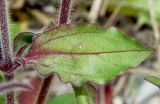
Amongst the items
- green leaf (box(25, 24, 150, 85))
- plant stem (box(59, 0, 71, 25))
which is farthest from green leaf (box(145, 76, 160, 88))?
plant stem (box(59, 0, 71, 25))

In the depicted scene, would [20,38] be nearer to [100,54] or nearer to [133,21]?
[100,54]

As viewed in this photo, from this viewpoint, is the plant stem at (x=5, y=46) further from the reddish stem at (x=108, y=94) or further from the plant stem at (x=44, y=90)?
the reddish stem at (x=108, y=94)

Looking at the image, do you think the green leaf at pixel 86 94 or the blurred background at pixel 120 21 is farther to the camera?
the blurred background at pixel 120 21

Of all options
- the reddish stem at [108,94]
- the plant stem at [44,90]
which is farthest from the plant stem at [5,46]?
the reddish stem at [108,94]

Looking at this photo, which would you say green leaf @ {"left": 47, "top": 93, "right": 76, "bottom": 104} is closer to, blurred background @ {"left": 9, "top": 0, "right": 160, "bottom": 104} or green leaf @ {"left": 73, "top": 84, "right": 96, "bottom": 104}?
blurred background @ {"left": 9, "top": 0, "right": 160, "bottom": 104}

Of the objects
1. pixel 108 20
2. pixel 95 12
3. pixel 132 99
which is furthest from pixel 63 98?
pixel 108 20
